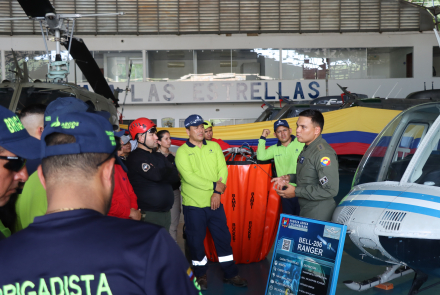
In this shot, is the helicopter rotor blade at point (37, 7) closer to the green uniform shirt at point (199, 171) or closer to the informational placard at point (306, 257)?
the green uniform shirt at point (199, 171)

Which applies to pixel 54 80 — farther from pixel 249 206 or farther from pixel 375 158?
pixel 375 158

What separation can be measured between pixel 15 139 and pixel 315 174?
2686 mm

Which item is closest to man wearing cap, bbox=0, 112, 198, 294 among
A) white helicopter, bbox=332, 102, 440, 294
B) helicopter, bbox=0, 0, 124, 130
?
white helicopter, bbox=332, 102, 440, 294

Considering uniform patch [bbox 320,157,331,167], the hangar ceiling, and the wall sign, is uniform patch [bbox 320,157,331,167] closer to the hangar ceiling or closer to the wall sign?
the wall sign

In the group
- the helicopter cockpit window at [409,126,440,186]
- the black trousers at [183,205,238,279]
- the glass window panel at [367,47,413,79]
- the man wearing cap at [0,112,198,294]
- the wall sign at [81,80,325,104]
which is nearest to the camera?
the man wearing cap at [0,112,198,294]

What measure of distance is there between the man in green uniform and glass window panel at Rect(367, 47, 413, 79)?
18.5 m

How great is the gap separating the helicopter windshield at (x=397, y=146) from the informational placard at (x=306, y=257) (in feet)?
2.23

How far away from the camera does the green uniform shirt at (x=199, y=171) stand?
163 inches

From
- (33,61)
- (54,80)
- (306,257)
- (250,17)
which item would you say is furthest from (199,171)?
(33,61)

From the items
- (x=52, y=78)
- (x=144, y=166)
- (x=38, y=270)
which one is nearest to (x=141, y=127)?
(x=144, y=166)

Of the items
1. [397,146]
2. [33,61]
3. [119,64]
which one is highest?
[33,61]

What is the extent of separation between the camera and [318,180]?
3494mm

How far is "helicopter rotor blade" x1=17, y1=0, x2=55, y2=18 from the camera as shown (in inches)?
296

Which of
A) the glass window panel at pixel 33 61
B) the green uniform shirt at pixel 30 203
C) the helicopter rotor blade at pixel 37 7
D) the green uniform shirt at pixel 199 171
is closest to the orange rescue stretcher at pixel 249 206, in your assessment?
the green uniform shirt at pixel 199 171
